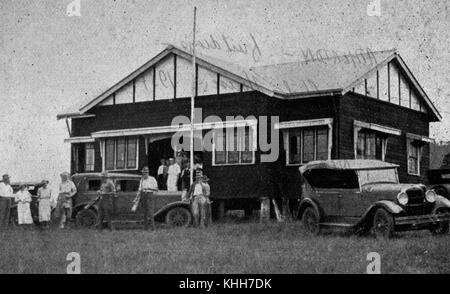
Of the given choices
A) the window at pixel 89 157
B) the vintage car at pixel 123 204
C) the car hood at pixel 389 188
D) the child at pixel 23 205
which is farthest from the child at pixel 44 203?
the car hood at pixel 389 188

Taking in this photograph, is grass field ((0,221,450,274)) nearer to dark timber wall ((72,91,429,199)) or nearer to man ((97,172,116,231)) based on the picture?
man ((97,172,116,231))

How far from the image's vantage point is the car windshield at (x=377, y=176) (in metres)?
15.9

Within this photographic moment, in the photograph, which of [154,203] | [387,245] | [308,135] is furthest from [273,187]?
[387,245]

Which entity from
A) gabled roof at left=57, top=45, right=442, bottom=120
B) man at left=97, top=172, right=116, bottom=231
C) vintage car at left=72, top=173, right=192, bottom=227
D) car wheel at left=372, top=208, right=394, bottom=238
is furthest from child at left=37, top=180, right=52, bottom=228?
car wheel at left=372, top=208, right=394, bottom=238

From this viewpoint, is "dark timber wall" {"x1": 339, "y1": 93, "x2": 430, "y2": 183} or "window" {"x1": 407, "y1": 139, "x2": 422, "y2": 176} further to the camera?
"window" {"x1": 407, "y1": 139, "x2": 422, "y2": 176}

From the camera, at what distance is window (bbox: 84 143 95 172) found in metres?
26.9

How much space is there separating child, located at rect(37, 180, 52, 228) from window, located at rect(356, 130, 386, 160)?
9505 millimetres

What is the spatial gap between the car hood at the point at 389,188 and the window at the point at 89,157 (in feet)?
44.5

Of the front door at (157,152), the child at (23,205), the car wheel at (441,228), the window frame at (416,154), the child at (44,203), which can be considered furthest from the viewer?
the window frame at (416,154)

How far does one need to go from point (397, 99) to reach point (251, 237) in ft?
35.5

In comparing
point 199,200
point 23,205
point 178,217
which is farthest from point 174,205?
point 23,205

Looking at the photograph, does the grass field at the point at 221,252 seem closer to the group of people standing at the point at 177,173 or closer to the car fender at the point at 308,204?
the car fender at the point at 308,204

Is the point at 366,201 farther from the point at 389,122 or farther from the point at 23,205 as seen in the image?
the point at 23,205
